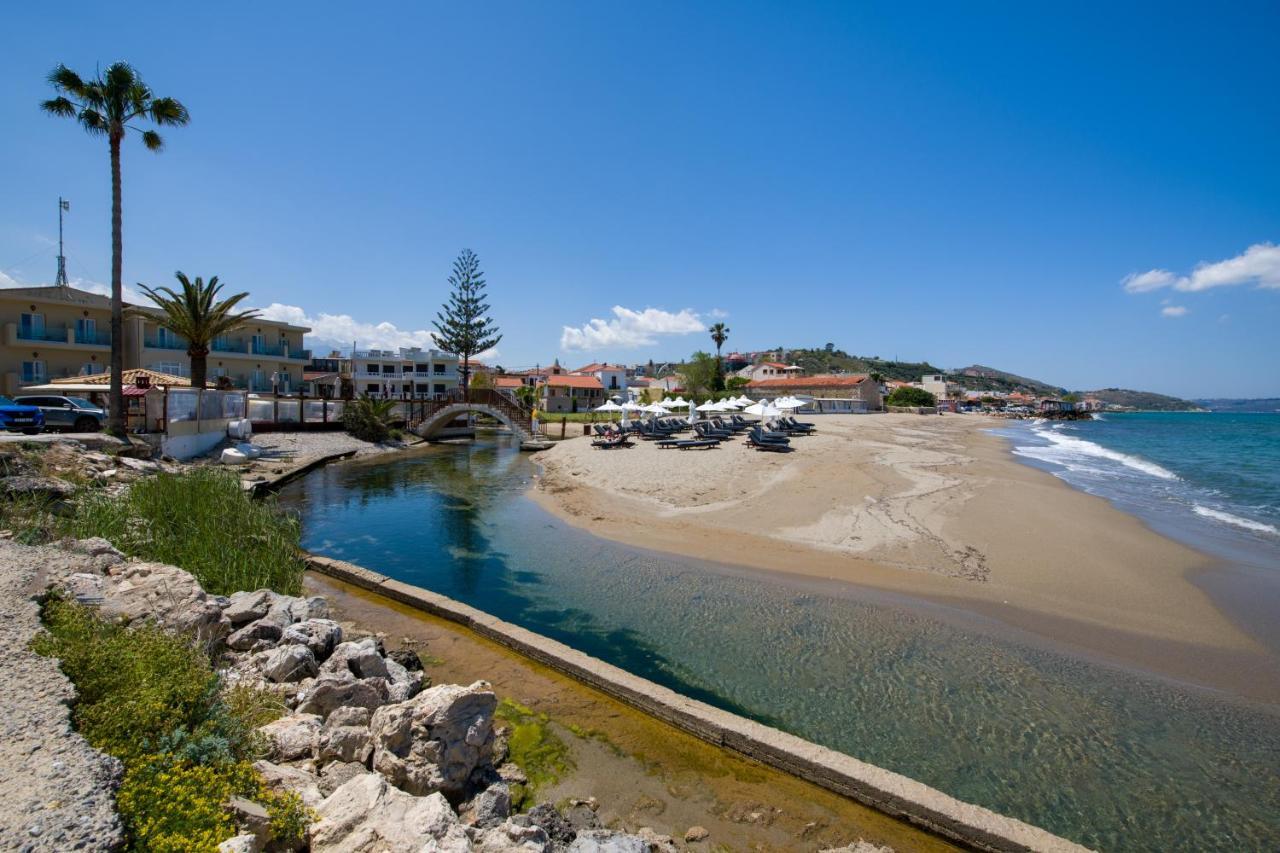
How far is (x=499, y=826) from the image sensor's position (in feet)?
12.2

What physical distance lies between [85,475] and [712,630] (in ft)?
48.7

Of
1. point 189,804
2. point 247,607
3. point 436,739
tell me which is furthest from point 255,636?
point 189,804

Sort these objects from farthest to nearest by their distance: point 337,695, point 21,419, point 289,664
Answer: point 21,419 → point 289,664 → point 337,695

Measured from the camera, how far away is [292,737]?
4.29 metres

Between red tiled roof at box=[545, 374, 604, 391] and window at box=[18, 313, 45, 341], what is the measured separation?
4371 centimetres

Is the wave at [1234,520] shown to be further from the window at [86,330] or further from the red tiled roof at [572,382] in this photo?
the red tiled roof at [572,382]

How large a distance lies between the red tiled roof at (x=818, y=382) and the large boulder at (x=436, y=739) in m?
71.6

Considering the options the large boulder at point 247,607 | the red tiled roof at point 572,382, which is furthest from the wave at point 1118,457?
the red tiled roof at point 572,382

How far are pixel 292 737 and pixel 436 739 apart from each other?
3.60ft

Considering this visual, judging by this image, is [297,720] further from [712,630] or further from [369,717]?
[712,630]

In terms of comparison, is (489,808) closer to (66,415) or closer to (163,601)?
(163,601)

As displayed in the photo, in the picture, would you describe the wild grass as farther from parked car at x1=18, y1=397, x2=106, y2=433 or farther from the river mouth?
parked car at x1=18, y1=397, x2=106, y2=433

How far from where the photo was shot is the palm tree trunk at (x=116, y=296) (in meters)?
18.9

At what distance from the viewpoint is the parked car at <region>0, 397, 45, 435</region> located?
58.5 feet
